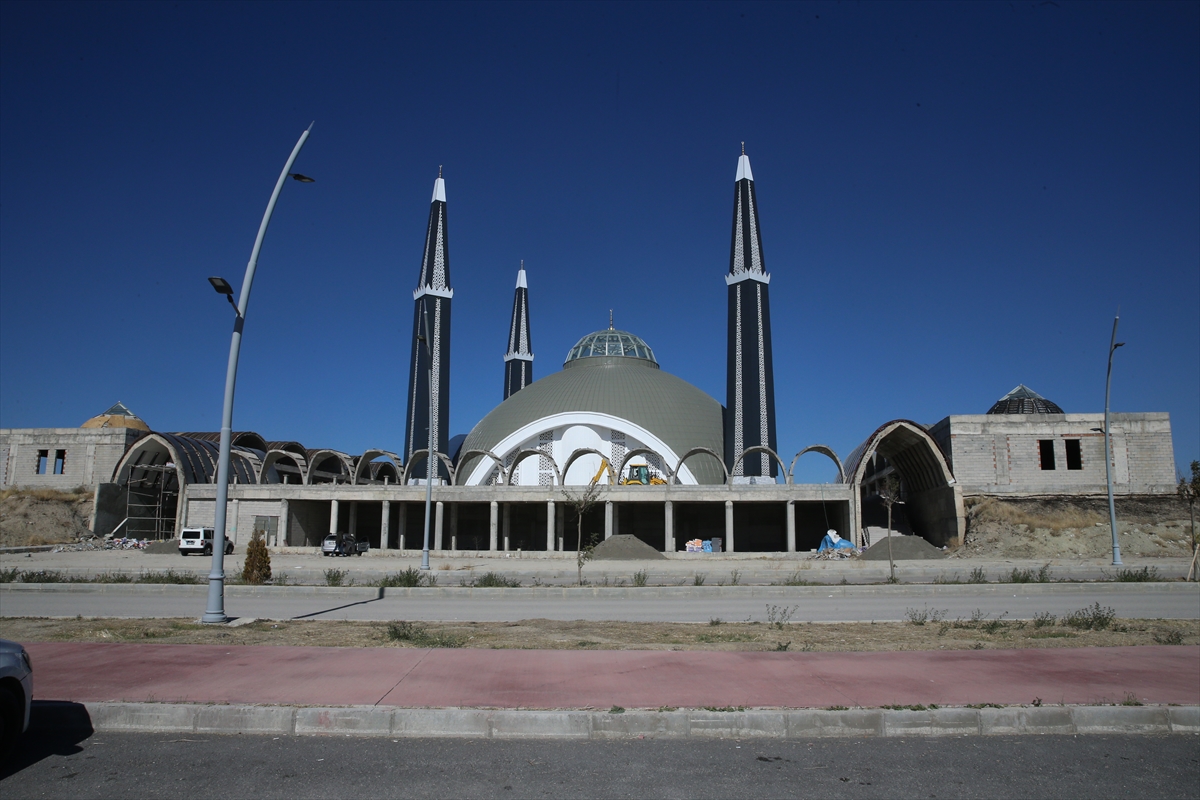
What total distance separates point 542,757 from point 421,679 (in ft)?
7.55

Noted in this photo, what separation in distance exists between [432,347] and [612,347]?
1588cm

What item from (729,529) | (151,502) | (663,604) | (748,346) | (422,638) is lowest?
(663,604)

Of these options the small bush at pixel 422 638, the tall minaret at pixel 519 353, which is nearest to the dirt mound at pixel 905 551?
the small bush at pixel 422 638

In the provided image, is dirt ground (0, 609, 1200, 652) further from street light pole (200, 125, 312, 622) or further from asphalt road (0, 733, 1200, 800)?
asphalt road (0, 733, 1200, 800)

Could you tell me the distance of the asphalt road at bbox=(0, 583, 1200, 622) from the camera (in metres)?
13.8

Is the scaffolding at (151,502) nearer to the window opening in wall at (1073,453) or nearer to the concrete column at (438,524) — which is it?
the concrete column at (438,524)

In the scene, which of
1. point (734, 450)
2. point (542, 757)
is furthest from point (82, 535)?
point (542, 757)

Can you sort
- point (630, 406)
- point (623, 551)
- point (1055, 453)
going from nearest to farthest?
1. point (623, 551)
2. point (1055, 453)
3. point (630, 406)

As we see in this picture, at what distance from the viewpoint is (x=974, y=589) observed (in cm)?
1755

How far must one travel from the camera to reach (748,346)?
50094 millimetres

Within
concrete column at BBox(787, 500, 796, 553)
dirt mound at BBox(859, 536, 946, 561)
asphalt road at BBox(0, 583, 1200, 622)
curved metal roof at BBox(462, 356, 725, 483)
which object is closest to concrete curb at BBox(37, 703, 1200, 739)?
asphalt road at BBox(0, 583, 1200, 622)

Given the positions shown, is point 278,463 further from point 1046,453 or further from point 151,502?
point 1046,453

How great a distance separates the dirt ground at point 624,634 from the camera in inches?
399

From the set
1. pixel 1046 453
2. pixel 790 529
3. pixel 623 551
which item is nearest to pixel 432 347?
pixel 623 551
